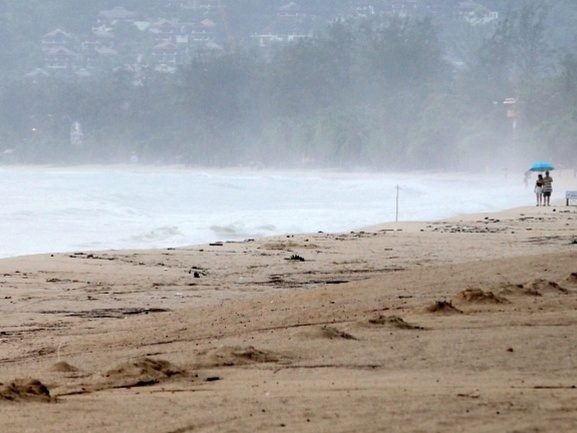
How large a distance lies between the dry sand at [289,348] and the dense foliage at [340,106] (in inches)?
2553

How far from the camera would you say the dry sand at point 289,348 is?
5.93 m

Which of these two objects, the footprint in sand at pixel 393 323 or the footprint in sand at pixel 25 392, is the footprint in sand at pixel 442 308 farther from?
the footprint in sand at pixel 25 392

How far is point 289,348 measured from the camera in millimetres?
7902

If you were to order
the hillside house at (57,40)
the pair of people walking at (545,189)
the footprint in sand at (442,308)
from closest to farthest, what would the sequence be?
the footprint in sand at (442,308) → the pair of people walking at (545,189) → the hillside house at (57,40)

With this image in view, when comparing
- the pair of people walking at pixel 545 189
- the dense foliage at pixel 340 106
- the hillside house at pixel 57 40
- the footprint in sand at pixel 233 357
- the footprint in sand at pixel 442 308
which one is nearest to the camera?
the footprint in sand at pixel 233 357

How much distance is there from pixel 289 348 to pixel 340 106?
324 ft

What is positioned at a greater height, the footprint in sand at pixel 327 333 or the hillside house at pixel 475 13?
the hillside house at pixel 475 13

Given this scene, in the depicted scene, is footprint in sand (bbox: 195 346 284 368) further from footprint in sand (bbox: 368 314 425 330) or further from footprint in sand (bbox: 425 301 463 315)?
footprint in sand (bbox: 425 301 463 315)

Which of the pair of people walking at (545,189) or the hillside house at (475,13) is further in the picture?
the hillside house at (475,13)

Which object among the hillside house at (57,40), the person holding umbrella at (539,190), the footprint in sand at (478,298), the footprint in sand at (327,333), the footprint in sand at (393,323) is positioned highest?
the hillside house at (57,40)

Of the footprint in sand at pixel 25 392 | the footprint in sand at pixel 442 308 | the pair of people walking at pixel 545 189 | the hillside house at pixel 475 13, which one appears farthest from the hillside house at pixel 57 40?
the footprint in sand at pixel 25 392

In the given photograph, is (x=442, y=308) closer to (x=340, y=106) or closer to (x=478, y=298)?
(x=478, y=298)

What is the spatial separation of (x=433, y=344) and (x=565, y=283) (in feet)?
10.8

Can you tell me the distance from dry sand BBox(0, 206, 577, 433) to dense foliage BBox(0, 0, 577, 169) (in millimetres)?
64841
